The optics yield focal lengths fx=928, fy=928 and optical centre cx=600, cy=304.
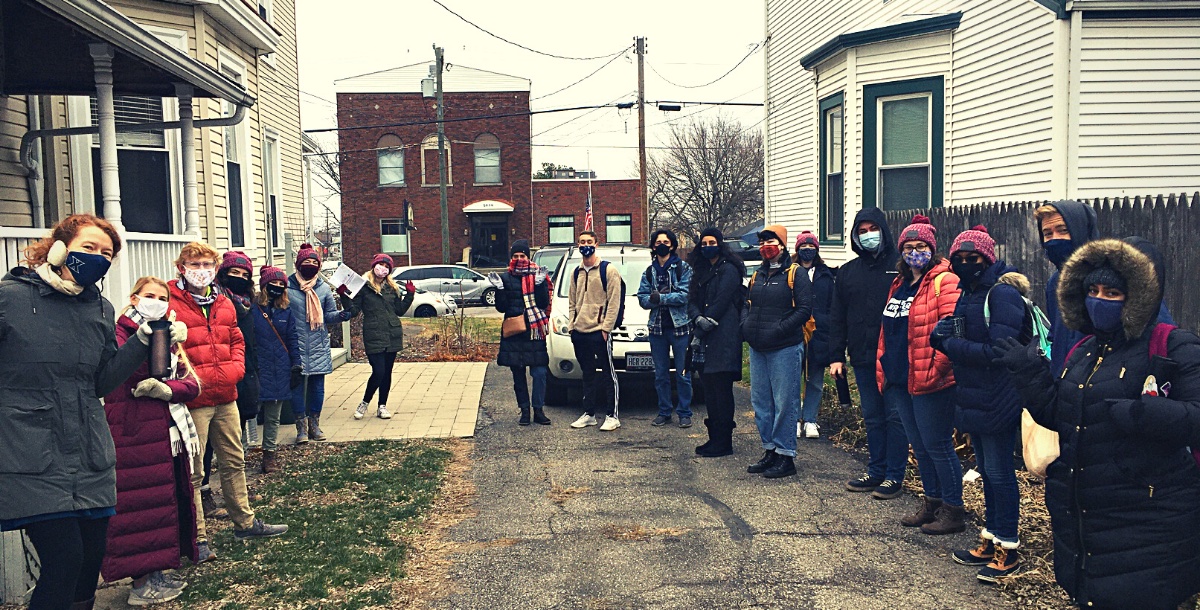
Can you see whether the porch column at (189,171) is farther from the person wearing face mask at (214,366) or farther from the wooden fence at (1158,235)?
the wooden fence at (1158,235)

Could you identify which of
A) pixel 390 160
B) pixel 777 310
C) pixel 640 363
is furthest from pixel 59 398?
pixel 390 160

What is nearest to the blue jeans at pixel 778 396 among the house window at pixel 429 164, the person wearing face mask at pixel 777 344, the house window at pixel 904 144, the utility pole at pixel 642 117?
the person wearing face mask at pixel 777 344

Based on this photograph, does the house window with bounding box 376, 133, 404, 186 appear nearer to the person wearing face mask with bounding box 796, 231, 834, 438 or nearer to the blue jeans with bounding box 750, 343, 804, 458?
the person wearing face mask with bounding box 796, 231, 834, 438

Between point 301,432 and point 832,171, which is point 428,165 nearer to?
point 832,171

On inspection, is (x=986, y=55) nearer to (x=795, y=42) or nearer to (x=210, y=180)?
(x=795, y=42)

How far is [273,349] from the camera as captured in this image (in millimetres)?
7422

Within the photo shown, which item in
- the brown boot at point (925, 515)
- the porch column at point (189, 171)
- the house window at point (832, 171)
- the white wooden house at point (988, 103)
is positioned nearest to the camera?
the brown boot at point (925, 515)

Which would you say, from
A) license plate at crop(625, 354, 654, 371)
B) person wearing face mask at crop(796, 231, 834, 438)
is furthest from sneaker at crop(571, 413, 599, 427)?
person wearing face mask at crop(796, 231, 834, 438)

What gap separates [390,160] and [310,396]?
38.8 meters

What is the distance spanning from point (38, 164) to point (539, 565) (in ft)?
21.0

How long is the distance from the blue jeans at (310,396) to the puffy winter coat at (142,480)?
11.9 feet

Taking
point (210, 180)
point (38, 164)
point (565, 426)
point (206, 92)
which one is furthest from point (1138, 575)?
point (210, 180)

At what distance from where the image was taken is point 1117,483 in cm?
355

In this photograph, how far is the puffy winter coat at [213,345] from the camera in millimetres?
5344
